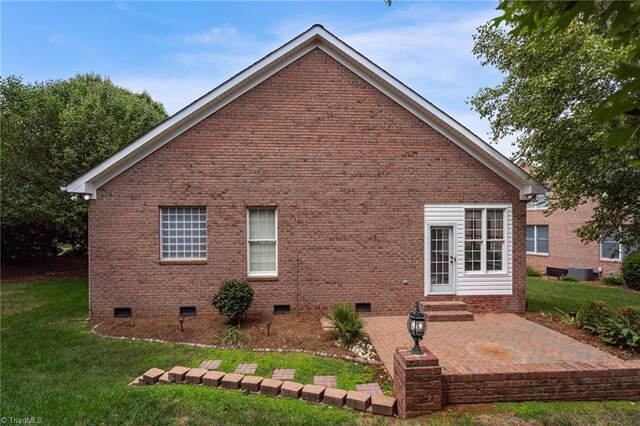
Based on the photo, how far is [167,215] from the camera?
9.66 m

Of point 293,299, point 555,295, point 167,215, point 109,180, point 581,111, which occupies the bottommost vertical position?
point 555,295

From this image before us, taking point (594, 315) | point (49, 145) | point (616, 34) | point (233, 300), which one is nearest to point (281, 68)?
point (233, 300)

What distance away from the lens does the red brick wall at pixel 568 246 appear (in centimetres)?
2003

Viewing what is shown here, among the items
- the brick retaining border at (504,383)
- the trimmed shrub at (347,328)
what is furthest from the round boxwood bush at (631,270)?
the trimmed shrub at (347,328)

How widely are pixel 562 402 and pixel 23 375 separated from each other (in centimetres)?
837

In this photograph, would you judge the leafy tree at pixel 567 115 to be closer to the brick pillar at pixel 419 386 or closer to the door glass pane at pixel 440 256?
the door glass pane at pixel 440 256

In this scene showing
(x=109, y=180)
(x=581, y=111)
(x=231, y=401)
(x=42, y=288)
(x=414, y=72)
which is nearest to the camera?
(x=231, y=401)

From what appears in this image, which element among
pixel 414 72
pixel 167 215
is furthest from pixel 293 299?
pixel 414 72

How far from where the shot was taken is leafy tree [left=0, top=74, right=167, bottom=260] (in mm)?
15859

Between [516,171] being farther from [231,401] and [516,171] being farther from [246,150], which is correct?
[231,401]

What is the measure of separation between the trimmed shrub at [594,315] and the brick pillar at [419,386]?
220 inches

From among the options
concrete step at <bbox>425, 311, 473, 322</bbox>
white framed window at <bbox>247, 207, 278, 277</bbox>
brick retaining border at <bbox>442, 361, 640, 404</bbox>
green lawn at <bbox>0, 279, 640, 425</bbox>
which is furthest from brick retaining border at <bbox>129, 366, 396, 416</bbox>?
concrete step at <bbox>425, 311, 473, 322</bbox>

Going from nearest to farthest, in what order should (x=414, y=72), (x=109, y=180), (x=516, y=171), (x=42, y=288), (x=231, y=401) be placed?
(x=231, y=401)
(x=109, y=180)
(x=516, y=171)
(x=414, y=72)
(x=42, y=288)

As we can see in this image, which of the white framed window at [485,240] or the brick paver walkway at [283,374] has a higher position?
the white framed window at [485,240]
